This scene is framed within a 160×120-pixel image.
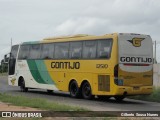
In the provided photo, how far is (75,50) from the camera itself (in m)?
25.5

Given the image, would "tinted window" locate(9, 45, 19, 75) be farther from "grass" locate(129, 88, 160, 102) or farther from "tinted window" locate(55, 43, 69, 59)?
"grass" locate(129, 88, 160, 102)

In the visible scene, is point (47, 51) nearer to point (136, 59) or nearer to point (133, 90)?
point (136, 59)

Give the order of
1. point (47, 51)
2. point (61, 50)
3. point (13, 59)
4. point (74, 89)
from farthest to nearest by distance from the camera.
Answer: point (13, 59)
point (47, 51)
point (61, 50)
point (74, 89)

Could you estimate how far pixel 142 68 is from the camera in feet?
76.4

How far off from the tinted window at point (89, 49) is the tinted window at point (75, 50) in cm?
44

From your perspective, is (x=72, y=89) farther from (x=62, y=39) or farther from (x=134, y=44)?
(x=134, y=44)

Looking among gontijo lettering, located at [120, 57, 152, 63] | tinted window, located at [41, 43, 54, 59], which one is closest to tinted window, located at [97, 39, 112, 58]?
gontijo lettering, located at [120, 57, 152, 63]

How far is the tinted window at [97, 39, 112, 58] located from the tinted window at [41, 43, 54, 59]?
4.68m

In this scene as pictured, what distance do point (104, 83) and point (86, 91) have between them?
1.86 metres

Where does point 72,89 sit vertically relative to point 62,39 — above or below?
below

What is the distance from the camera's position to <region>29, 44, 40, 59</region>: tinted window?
95.8 feet

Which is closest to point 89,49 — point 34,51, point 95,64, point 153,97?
point 95,64

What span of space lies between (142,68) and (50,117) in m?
9.88

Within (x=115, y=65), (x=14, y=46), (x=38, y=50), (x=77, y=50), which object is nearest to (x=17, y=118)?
(x=115, y=65)
